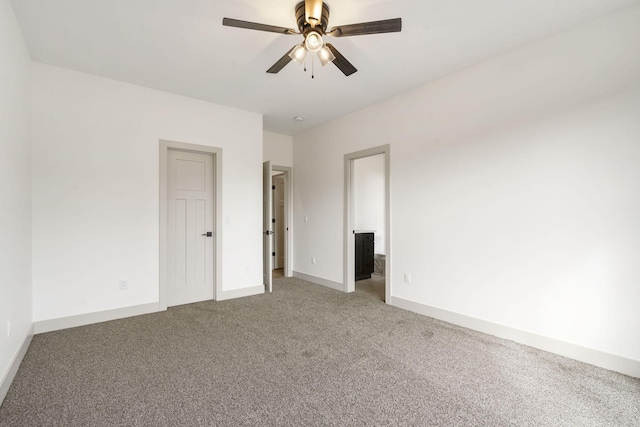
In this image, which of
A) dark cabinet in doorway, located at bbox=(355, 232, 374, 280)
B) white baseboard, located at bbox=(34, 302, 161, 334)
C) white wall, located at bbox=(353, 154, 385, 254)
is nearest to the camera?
white baseboard, located at bbox=(34, 302, 161, 334)

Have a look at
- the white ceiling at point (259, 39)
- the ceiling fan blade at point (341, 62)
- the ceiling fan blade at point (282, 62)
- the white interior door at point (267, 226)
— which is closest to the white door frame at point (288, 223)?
the white interior door at point (267, 226)

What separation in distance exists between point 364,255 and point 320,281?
38.9 inches

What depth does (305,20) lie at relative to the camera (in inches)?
83.6

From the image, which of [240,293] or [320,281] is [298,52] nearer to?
[240,293]

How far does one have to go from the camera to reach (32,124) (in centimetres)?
299

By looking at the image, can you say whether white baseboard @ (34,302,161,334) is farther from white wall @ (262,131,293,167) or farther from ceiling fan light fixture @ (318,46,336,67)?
ceiling fan light fixture @ (318,46,336,67)

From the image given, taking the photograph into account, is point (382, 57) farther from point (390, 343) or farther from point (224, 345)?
point (224, 345)

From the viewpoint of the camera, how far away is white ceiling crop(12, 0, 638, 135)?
224cm

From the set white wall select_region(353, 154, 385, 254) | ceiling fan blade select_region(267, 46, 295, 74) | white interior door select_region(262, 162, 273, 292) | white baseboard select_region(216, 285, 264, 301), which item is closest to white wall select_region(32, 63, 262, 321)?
white baseboard select_region(216, 285, 264, 301)

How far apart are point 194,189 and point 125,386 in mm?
2614

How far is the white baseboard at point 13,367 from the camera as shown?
192 centimetres

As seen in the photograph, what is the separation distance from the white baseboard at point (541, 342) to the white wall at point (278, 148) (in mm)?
3550

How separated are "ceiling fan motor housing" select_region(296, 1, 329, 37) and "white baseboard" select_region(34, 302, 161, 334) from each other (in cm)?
348

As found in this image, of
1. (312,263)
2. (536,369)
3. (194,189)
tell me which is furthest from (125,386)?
(312,263)
